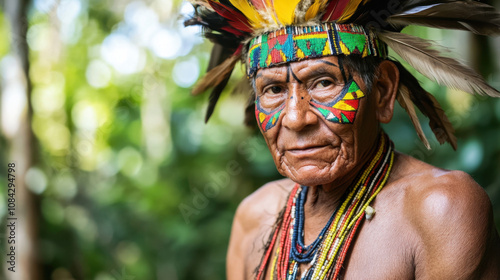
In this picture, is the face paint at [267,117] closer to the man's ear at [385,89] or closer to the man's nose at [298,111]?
the man's nose at [298,111]

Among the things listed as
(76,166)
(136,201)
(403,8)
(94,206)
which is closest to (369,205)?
(403,8)

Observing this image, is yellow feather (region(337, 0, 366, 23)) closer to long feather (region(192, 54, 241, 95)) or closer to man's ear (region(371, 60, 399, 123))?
man's ear (region(371, 60, 399, 123))

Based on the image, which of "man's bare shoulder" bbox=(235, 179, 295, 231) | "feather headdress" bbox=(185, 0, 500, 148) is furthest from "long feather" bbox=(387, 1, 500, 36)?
"man's bare shoulder" bbox=(235, 179, 295, 231)

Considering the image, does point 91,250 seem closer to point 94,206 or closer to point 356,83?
point 94,206

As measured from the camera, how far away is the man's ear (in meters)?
2.00

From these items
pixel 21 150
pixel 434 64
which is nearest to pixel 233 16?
pixel 434 64

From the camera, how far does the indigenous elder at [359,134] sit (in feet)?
5.69

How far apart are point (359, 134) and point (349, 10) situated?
1.64 feet

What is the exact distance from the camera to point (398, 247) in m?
1.77

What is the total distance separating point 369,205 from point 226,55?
1102mm

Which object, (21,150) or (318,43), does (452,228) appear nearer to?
(318,43)

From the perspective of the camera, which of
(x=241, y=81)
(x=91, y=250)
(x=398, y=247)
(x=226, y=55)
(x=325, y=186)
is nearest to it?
(x=398, y=247)

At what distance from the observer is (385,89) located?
2045 mm

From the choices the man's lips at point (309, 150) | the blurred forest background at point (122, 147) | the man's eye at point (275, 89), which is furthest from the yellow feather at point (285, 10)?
the blurred forest background at point (122, 147)
